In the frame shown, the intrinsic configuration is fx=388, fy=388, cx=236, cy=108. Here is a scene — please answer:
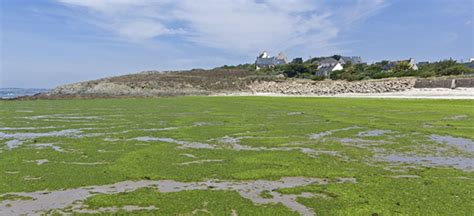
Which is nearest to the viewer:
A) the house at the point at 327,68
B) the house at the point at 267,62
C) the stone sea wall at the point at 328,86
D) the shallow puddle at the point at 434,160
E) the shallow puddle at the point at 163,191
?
the shallow puddle at the point at 163,191

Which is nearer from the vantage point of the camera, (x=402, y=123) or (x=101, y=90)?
(x=402, y=123)

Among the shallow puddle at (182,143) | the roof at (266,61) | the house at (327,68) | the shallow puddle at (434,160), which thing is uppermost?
the roof at (266,61)

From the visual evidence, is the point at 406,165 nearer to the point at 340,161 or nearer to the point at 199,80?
the point at 340,161

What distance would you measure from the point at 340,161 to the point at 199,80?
9736 cm

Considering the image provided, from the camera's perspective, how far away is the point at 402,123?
27391mm

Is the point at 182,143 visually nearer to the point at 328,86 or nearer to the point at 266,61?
the point at 328,86

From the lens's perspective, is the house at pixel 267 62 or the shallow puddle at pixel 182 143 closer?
the shallow puddle at pixel 182 143

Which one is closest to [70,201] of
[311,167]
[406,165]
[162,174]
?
[162,174]

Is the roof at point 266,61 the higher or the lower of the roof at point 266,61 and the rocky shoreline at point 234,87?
the higher

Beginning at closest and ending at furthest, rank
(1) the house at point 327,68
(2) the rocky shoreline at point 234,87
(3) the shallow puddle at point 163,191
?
1. (3) the shallow puddle at point 163,191
2. (2) the rocky shoreline at point 234,87
3. (1) the house at point 327,68

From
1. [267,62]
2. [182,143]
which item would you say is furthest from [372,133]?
[267,62]

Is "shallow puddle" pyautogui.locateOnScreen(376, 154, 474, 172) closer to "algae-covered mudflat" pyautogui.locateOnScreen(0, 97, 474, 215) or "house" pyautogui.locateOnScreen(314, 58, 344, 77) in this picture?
"algae-covered mudflat" pyautogui.locateOnScreen(0, 97, 474, 215)

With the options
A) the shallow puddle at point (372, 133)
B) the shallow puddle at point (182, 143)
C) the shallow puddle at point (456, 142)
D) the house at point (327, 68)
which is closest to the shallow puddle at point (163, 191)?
the shallow puddle at point (182, 143)

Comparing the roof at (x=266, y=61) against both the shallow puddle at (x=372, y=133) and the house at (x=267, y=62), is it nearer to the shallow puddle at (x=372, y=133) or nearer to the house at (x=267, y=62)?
the house at (x=267, y=62)
